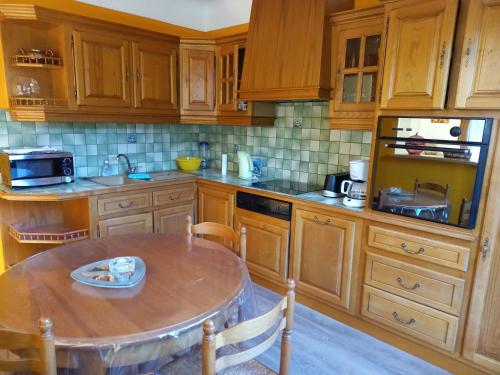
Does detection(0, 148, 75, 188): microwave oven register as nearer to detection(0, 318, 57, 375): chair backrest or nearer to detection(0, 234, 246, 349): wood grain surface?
detection(0, 234, 246, 349): wood grain surface

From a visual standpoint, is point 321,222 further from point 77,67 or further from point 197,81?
point 77,67

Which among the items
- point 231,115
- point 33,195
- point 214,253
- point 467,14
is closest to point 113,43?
point 231,115

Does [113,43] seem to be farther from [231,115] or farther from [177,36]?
[231,115]

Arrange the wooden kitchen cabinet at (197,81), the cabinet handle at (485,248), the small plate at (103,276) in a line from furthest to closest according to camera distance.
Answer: the wooden kitchen cabinet at (197,81)
the cabinet handle at (485,248)
the small plate at (103,276)

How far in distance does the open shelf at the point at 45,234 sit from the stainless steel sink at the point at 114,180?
47 centimetres

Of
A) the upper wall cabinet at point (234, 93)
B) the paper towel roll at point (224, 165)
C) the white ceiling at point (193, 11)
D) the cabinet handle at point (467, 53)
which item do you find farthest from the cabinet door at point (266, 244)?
the white ceiling at point (193, 11)

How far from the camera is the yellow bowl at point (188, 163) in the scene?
151 inches

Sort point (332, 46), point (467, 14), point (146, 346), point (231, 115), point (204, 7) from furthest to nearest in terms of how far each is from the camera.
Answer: point (204, 7) < point (231, 115) < point (332, 46) < point (467, 14) < point (146, 346)

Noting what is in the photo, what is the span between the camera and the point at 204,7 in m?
3.79

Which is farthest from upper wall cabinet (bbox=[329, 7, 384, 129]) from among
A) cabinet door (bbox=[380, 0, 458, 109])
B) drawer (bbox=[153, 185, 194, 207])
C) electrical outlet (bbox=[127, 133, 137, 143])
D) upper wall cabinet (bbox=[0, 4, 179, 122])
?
electrical outlet (bbox=[127, 133, 137, 143])

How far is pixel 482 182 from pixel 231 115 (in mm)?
2258

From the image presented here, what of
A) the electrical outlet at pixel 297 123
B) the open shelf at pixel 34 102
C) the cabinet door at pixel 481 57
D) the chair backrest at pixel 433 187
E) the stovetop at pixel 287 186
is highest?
the cabinet door at pixel 481 57

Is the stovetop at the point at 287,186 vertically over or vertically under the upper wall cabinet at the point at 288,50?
under

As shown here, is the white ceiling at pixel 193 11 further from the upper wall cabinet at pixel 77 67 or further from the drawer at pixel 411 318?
the drawer at pixel 411 318
